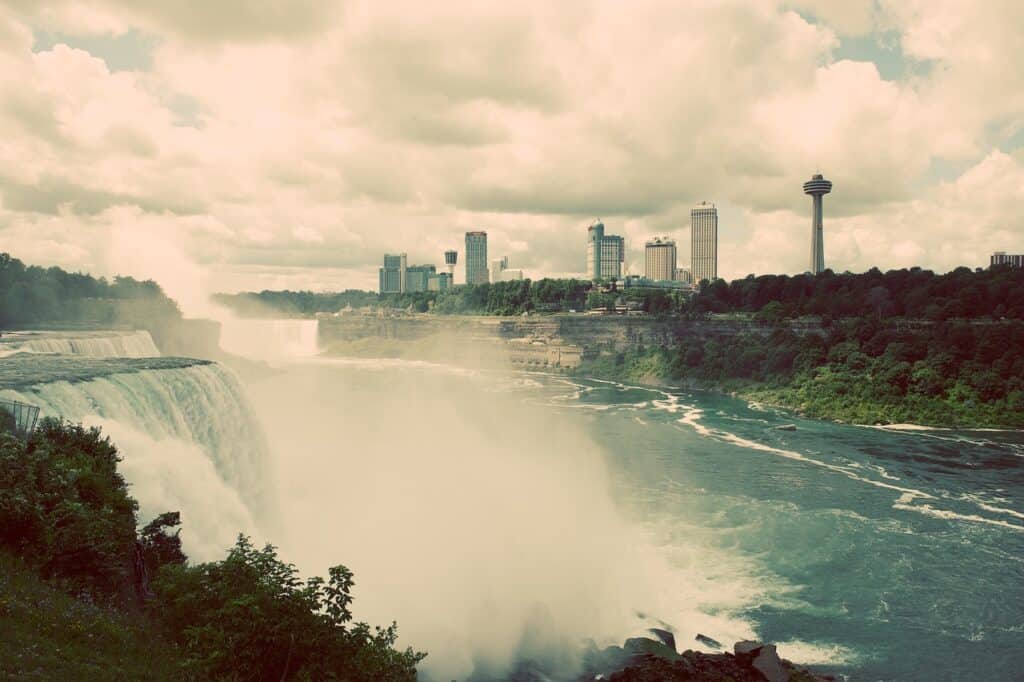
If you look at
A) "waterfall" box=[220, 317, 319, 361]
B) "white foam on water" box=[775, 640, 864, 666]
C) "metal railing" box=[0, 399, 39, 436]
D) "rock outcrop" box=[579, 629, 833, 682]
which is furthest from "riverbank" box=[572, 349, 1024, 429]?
"waterfall" box=[220, 317, 319, 361]

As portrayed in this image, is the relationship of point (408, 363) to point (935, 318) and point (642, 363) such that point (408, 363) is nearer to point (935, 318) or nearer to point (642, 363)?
point (642, 363)

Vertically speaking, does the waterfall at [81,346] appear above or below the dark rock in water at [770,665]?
above

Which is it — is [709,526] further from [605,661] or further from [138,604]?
[138,604]

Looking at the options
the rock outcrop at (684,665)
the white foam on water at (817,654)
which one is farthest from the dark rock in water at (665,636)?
the white foam on water at (817,654)

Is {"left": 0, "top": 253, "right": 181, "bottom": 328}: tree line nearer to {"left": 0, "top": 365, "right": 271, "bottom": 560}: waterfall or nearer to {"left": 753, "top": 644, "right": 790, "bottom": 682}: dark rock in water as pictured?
{"left": 0, "top": 365, "right": 271, "bottom": 560}: waterfall

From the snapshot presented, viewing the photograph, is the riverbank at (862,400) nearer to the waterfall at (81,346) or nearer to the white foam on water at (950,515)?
the white foam on water at (950,515)

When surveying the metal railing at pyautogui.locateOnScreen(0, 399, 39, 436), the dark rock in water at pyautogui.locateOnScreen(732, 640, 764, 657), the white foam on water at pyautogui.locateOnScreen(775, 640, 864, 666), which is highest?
the metal railing at pyautogui.locateOnScreen(0, 399, 39, 436)
